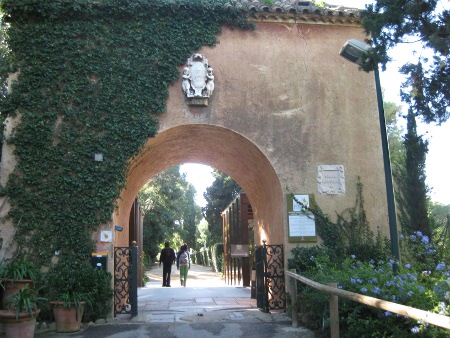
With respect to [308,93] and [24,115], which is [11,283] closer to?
[24,115]

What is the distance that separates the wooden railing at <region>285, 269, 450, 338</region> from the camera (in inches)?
135

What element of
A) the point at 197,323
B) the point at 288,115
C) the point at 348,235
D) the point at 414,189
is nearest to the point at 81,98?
the point at 288,115

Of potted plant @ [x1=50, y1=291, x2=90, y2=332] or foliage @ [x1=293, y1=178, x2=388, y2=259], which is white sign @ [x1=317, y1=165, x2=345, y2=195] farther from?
potted plant @ [x1=50, y1=291, x2=90, y2=332]

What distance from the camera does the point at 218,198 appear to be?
3244 cm

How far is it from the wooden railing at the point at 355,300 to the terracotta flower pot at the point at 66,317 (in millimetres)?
3639

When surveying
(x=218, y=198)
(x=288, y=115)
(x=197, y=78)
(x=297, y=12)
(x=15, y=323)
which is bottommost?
(x=15, y=323)

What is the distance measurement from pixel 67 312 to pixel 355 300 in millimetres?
4869

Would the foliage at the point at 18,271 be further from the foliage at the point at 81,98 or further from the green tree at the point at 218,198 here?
the green tree at the point at 218,198

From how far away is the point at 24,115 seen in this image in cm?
912

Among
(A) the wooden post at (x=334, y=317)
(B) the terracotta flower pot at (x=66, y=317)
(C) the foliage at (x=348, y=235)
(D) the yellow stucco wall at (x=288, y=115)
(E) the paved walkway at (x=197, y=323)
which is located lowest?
(E) the paved walkway at (x=197, y=323)

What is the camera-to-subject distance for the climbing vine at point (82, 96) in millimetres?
8805

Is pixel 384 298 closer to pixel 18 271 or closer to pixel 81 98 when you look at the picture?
pixel 18 271

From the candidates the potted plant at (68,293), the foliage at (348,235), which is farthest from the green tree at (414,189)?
the potted plant at (68,293)

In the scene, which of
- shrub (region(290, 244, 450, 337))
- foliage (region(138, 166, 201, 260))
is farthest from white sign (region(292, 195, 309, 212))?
foliage (region(138, 166, 201, 260))
